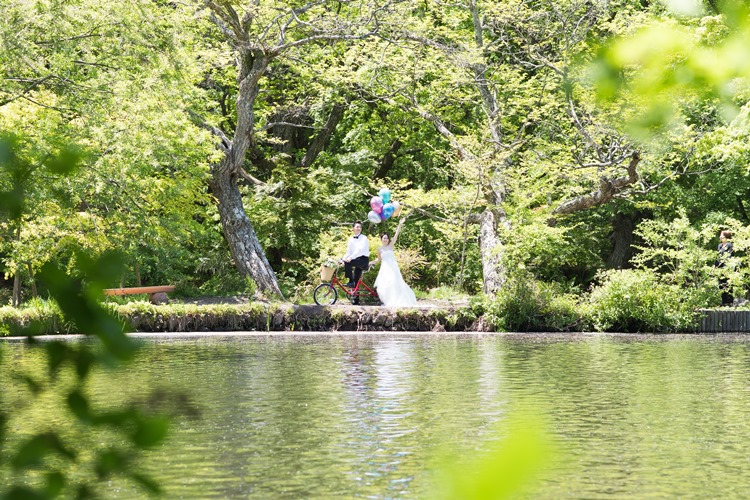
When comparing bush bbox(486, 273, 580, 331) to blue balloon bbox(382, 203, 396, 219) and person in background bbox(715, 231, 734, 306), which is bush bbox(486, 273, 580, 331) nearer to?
person in background bbox(715, 231, 734, 306)

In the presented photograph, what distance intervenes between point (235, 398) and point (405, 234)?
16755 mm

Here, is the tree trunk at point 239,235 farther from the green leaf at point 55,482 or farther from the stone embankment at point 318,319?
the green leaf at point 55,482

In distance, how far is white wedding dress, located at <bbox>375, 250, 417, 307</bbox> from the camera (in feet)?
69.5

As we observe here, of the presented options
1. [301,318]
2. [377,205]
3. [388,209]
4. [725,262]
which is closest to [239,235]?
[377,205]

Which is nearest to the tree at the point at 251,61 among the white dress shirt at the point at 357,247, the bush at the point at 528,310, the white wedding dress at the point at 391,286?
the white dress shirt at the point at 357,247

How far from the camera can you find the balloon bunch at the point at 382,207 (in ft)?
75.4

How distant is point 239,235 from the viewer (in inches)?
893

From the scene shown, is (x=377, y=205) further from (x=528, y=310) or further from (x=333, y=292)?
(x=528, y=310)

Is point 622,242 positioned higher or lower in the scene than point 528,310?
higher

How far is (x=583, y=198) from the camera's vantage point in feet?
77.6

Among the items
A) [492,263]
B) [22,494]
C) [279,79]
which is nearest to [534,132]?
[492,263]

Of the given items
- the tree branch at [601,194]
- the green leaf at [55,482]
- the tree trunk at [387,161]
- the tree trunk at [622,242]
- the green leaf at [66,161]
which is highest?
the tree trunk at [387,161]

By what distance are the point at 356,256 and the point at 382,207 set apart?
2527mm

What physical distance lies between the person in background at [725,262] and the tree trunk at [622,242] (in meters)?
6.39
